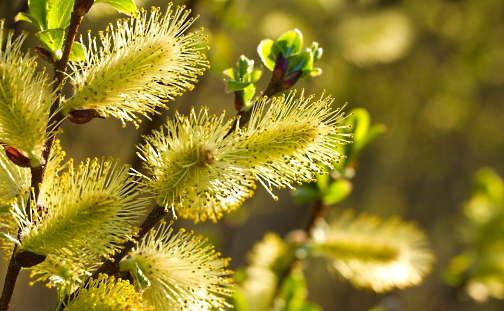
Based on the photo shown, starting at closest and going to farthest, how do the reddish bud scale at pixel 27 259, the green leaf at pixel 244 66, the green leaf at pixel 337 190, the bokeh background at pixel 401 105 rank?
the reddish bud scale at pixel 27 259
the green leaf at pixel 244 66
the green leaf at pixel 337 190
the bokeh background at pixel 401 105

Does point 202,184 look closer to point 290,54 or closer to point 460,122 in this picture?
point 290,54

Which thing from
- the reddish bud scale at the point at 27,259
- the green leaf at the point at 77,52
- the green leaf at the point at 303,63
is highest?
the green leaf at the point at 303,63

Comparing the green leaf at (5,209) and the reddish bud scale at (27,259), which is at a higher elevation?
the green leaf at (5,209)

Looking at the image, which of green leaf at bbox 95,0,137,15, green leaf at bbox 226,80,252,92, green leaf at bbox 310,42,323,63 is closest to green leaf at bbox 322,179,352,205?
green leaf at bbox 310,42,323,63

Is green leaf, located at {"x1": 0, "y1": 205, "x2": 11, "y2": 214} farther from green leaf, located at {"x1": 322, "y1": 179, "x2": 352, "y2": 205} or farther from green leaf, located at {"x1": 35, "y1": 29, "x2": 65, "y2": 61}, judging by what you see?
green leaf, located at {"x1": 322, "y1": 179, "x2": 352, "y2": 205}

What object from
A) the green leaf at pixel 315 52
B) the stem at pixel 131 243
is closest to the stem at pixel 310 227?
the green leaf at pixel 315 52

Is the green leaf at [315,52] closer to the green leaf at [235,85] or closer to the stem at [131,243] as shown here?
the green leaf at [235,85]

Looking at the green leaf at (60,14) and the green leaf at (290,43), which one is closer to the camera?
the green leaf at (60,14)

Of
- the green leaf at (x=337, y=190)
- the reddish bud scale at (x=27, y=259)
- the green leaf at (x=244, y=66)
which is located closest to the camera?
the reddish bud scale at (x=27, y=259)

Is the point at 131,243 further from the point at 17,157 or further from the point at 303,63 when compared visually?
the point at 303,63
